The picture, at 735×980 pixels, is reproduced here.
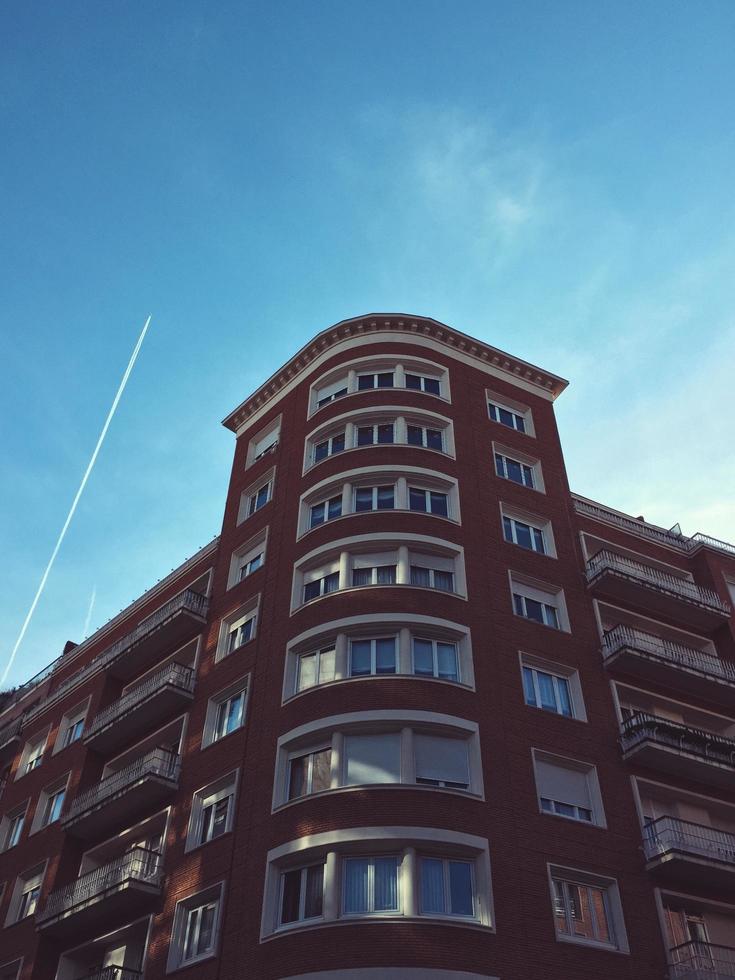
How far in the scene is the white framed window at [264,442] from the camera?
1540 inches

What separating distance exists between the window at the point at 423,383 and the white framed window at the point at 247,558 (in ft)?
26.7

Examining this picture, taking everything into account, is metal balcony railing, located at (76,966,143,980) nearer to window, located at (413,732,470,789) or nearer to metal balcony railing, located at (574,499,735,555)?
window, located at (413,732,470,789)

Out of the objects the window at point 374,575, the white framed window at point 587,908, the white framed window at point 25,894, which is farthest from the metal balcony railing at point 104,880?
the white framed window at point 587,908

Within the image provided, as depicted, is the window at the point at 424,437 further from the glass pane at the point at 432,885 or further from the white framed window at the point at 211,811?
the glass pane at the point at 432,885

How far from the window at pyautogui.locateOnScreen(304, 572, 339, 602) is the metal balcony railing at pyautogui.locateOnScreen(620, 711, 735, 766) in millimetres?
9638

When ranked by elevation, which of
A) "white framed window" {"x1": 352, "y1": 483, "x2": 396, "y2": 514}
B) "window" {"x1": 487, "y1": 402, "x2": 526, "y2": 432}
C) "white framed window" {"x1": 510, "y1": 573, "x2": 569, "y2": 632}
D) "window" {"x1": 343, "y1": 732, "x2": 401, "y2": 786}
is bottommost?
"window" {"x1": 343, "y1": 732, "x2": 401, "y2": 786}

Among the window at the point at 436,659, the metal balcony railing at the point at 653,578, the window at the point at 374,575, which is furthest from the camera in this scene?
the metal balcony railing at the point at 653,578

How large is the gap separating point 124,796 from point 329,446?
544 inches

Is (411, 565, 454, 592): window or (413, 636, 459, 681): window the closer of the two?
(413, 636, 459, 681): window

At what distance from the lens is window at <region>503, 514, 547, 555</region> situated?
3284 cm

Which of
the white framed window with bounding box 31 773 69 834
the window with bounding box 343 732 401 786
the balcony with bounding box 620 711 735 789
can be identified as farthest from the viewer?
the white framed window with bounding box 31 773 69 834

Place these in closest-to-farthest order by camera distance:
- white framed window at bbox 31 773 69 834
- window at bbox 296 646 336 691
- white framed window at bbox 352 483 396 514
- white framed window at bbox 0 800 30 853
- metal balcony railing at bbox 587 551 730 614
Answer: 1. window at bbox 296 646 336 691
2. white framed window at bbox 352 483 396 514
3. metal balcony railing at bbox 587 551 730 614
4. white framed window at bbox 31 773 69 834
5. white framed window at bbox 0 800 30 853

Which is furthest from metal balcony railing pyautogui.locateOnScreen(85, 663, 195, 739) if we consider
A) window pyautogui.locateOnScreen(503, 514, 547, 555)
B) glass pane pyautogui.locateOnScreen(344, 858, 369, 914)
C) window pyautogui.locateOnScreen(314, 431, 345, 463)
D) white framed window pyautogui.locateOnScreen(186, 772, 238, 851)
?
window pyautogui.locateOnScreen(503, 514, 547, 555)

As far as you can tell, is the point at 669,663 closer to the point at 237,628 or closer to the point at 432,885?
the point at 432,885
